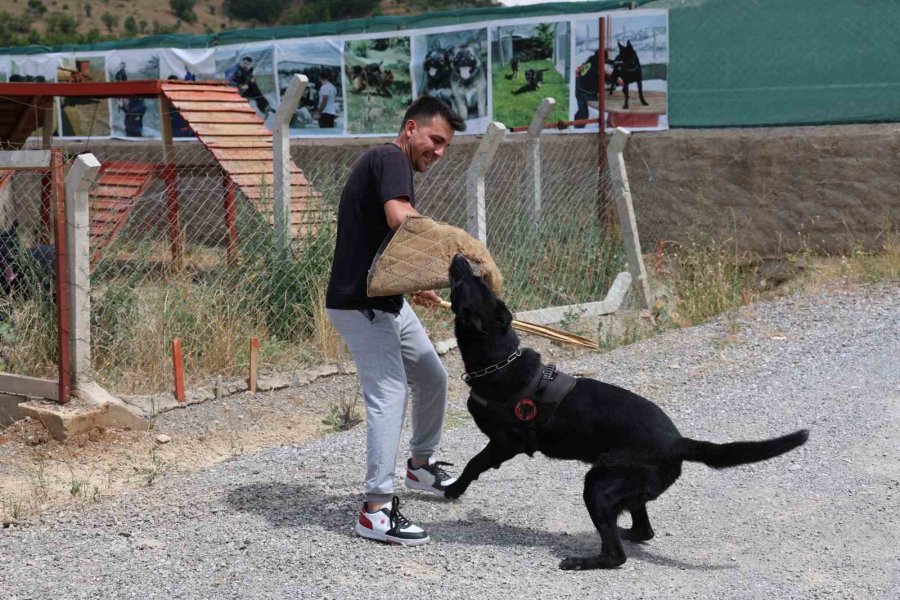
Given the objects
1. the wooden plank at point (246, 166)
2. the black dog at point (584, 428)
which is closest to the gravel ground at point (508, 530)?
the black dog at point (584, 428)

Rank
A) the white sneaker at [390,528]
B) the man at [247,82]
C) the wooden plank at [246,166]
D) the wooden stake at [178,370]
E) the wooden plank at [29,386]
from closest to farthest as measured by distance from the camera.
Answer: the white sneaker at [390,528]
the wooden plank at [29,386]
the wooden stake at [178,370]
the wooden plank at [246,166]
the man at [247,82]

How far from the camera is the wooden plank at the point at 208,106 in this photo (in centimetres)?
Answer: 993

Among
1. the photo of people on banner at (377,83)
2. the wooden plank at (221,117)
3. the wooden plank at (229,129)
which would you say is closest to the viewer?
the wooden plank at (229,129)

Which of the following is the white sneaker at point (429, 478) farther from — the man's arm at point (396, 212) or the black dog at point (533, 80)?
the black dog at point (533, 80)

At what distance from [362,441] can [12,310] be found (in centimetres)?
259

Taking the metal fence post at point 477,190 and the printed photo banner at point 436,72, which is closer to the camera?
the metal fence post at point 477,190

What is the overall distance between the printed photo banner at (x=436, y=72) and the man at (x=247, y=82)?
0.01 m

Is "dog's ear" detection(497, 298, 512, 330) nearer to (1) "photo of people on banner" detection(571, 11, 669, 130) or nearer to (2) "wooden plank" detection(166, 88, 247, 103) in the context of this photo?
(2) "wooden plank" detection(166, 88, 247, 103)

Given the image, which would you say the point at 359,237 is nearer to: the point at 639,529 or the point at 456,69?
the point at 639,529

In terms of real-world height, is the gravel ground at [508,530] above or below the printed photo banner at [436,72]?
below

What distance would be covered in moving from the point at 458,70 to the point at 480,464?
7.91 m

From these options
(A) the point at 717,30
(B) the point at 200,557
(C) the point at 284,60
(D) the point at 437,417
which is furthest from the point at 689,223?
(B) the point at 200,557

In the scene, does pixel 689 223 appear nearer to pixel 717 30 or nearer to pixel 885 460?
pixel 717 30

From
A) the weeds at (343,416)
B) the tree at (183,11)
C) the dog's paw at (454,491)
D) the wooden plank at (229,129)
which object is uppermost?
the tree at (183,11)
